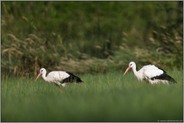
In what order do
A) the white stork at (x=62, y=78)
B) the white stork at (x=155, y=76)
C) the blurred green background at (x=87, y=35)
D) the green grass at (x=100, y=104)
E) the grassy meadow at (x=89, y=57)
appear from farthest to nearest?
the blurred green background at (x=87, y=35) → the white stork at (x=62, y=78) → the white stork at (x=155, y=76) → the grassy meadow at (x=89, y=57) → the green grass at (x=100, y=104)

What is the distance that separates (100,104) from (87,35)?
16.0m

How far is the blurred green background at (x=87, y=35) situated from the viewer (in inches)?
713

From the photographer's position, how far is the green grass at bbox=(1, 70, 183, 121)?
9.64m

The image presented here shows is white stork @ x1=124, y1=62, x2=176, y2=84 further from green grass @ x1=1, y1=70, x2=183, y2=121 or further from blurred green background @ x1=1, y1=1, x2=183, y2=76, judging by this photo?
blurred green background @ x1=1, y1=1, x2=183, y2=76

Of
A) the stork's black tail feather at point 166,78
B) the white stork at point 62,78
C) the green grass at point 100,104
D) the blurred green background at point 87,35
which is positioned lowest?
the green grass at point 100,104

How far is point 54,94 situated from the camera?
11.6 metres

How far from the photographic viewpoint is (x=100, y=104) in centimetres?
997

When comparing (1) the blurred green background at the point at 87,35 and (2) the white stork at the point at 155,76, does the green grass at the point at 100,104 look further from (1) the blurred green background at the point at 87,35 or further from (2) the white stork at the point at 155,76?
(1) the blurred green background at the point at 87,35

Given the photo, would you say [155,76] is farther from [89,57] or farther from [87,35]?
[87,35]

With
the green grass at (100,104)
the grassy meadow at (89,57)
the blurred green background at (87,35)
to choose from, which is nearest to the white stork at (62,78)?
the grassy meadow at (89,57)

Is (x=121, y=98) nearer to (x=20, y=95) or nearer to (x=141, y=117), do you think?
(x=141, y=117)

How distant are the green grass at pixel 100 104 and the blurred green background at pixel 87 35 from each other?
241 inches

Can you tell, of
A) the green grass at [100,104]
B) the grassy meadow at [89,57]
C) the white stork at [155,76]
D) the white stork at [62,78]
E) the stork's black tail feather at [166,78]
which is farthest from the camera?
the white stork at [62,78]

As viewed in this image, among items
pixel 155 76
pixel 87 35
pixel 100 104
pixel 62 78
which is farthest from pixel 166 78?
pixel 87 35
